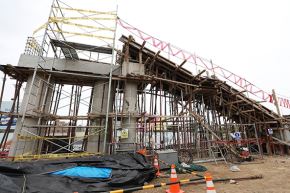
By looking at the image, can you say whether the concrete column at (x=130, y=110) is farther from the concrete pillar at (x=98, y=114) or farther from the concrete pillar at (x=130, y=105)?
the concrete pillar at (x=98, y=114)

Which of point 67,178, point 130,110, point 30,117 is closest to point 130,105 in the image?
point 130,110

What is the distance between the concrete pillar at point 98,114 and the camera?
1109cm

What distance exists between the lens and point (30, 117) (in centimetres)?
1065

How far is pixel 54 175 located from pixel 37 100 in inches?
307

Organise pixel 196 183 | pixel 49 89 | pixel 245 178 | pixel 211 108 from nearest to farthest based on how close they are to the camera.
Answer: pixel 196 183
pixel 245 178
pixel 49 89
pixel 211 108

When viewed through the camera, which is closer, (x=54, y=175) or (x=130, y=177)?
(x=54, y=175)

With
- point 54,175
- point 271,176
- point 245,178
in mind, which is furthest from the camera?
point 271,176

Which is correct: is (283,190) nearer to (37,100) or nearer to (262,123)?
(262,123)

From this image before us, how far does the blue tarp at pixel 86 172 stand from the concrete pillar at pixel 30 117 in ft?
17.0

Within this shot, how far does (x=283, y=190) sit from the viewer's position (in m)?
5.57

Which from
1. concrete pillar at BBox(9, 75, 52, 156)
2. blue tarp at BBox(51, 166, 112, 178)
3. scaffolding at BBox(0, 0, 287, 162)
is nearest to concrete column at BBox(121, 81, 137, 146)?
scaffolding at BBox(0, 0, 287, 162)

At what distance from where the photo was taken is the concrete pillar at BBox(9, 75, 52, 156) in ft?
32.6

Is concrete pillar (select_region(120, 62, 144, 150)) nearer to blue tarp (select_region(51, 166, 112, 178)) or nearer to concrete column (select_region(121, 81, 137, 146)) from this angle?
concrete column (select_region(121, 81, 137, 146))

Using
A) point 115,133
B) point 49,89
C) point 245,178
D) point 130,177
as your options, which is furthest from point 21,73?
point 245,178
